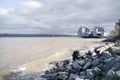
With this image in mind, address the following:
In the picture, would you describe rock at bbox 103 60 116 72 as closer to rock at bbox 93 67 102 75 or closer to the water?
rock at bbox 93 67 102 75

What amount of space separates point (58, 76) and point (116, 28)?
68.8m

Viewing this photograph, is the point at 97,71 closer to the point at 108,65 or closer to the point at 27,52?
the point at 108,65

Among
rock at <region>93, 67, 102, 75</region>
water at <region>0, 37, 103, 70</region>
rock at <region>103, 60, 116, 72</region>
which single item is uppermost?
rock at <region>103, 60, 116, 72</region>

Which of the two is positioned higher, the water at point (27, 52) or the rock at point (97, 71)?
the rock at point (97, 71)

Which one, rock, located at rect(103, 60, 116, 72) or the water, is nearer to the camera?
rock, located at rect(103, 60, 116, 72)

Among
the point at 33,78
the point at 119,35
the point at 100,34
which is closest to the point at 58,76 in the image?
the point at 33,78

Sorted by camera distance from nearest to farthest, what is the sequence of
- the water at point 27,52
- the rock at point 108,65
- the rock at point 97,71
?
1. the rock at point 97,71
2. the rock at point 108,65
3. the water at point 27,52

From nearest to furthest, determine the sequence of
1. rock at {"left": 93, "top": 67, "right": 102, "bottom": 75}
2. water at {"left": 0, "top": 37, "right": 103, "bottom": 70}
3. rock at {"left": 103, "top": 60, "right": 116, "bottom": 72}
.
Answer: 1. rock at {"left": 93, "top": 67, "right": 102, "bottom": 75}
2. rock at {"left": 103, "top": 60, "right": 116, "bottom": 72}
3. water at {"left": 0, "top": 37, "right": 103, "bottom": 70}

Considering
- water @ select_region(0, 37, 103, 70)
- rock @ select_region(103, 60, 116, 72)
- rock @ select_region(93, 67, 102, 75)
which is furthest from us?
water @ select_region(0, 37, 103, 70)

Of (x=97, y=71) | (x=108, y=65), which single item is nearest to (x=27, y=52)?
(x=108, y=65)

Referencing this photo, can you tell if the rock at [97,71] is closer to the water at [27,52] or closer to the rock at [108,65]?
the rock at [108,65]

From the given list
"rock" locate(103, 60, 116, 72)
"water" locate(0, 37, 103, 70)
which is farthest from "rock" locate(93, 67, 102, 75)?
"water" locate(0, 37, 103, 70)

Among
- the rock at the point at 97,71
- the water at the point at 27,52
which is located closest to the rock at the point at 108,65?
the rock at the point at 97,71

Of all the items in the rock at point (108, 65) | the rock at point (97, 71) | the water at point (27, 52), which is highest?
the rock at point (108, 65)
